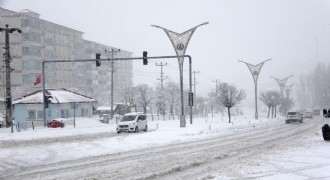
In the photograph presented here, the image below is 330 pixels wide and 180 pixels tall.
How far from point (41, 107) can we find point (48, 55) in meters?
46.8

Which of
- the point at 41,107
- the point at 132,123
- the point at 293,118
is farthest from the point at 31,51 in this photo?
the point at 132,123

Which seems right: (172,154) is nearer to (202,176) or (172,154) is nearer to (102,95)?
(202,176)

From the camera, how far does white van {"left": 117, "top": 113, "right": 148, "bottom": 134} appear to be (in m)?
36.2

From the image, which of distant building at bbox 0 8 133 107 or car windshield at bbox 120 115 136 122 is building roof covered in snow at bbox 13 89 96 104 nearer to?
car windshield at bbox 120 115 136 122

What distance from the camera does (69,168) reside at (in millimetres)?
14078

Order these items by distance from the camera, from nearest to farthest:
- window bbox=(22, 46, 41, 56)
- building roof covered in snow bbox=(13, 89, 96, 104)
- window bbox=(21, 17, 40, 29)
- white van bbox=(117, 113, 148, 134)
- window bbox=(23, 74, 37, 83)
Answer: white van bbox=(117, 113, 148, 134)
building roof covered in snow bbox=(13, 89, 96, 104)
window bbox=(21, 17, 40, 29)
window bbox=(22, 46, 41, 56)
window bbox=(23, 74, 37, 83)

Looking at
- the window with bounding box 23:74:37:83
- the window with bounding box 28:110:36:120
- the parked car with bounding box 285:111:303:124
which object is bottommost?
the parked car with bounding box 285:111:303:124

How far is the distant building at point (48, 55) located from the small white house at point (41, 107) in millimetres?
21269

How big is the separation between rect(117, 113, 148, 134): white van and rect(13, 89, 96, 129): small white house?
46.4 feet

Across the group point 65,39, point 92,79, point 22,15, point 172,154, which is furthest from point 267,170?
point 92,79

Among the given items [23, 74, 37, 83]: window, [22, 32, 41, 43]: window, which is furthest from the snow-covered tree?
[22, 32, 41, 43]: window

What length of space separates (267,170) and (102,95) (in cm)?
12235

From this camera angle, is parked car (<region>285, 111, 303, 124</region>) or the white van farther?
parked car (<region>285, 111, 303, 124</region>)

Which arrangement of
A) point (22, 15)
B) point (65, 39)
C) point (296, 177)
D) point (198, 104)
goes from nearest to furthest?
1. point (296, 177)
2. point (22, 15)
3. point (65, 39)
4. point (198, 104)
